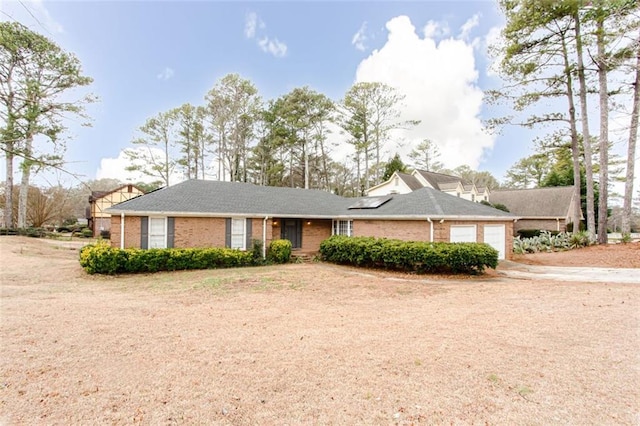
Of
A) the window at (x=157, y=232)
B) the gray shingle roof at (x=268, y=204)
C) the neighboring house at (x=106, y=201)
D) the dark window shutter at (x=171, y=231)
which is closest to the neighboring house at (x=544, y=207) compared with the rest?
the gray shingle roof at (x=268, y=204)

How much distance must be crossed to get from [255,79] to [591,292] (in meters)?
30.3

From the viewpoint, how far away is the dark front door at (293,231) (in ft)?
57.1

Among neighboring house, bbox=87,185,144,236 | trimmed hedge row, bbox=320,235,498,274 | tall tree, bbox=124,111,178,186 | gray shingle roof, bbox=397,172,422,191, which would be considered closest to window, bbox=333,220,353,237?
trimmed hedge row, bbox=320,235,498,274

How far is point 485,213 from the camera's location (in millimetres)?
14609

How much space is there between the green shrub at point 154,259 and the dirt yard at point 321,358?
10.4 feet

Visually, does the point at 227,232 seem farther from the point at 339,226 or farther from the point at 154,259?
the point at 339,226

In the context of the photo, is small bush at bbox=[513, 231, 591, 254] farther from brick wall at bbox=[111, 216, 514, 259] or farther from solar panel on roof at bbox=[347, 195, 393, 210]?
solar panel on roof at bbox=[347, 195, 393, 210]

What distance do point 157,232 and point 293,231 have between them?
275 inches

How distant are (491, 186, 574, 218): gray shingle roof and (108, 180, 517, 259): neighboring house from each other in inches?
610

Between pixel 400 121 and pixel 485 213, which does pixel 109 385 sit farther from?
pixel 400 121

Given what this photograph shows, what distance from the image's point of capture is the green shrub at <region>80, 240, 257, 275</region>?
1159 centimetres

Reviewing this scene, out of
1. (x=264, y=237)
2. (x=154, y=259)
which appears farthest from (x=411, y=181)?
(x=154, y=259)

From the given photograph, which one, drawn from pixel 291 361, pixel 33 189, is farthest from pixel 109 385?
pixel 33 189

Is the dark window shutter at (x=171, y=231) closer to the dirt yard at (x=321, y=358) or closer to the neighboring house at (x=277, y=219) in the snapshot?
the neighboring house at (x=277, y=219)
